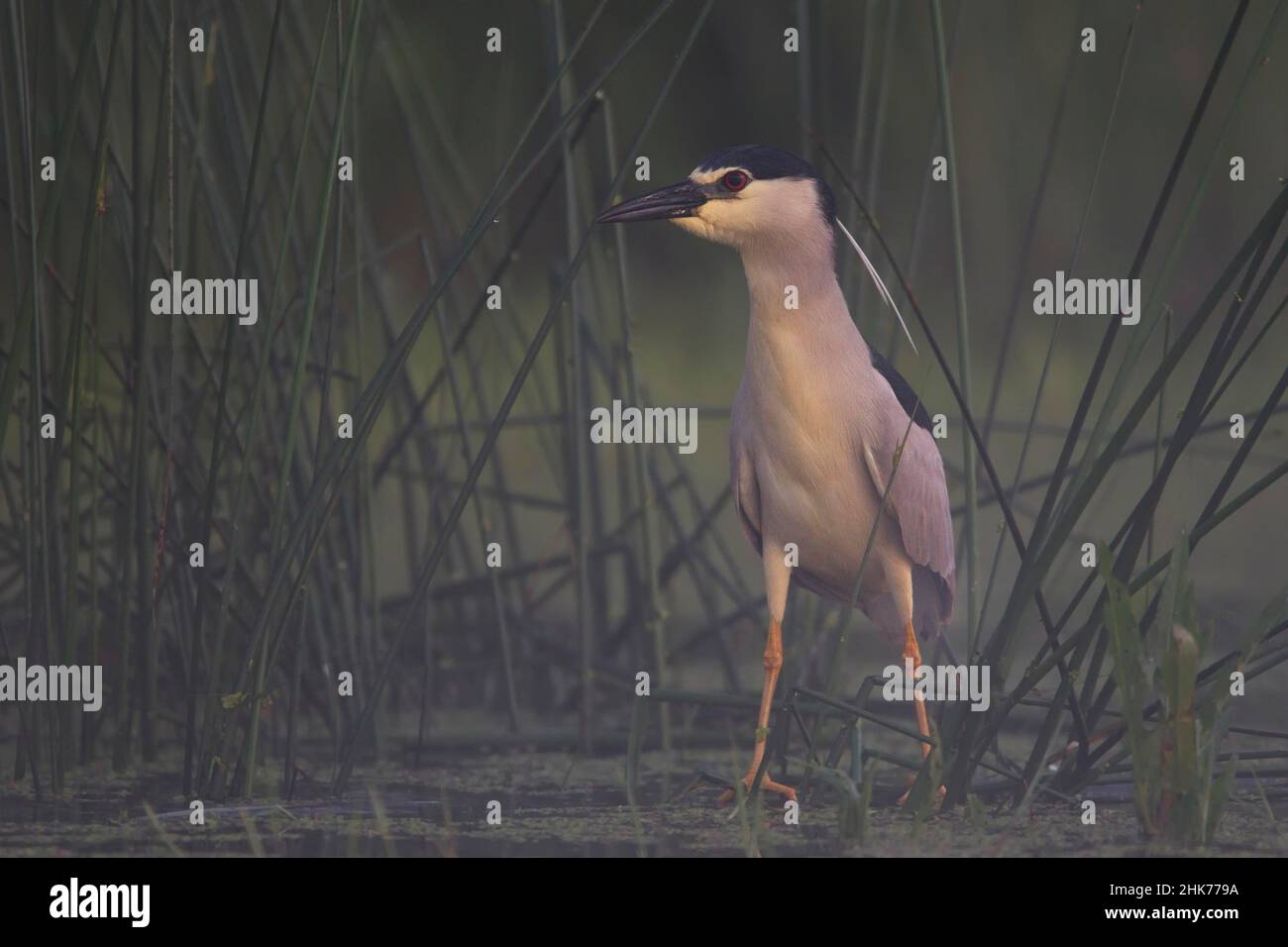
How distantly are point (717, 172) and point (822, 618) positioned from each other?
1192 millimetres

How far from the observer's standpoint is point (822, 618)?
3.91 meters

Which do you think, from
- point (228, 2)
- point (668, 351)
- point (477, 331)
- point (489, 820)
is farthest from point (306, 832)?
point (668, 351)

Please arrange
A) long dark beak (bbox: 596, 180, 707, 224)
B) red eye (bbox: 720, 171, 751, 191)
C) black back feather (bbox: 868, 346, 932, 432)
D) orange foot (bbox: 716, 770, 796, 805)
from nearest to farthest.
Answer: orange foot (bbox: 716, 770, 796, 805)
long dark beak (bbox: 596, 180, 707, 224)
red eye (bbox: 720, 171, 751, 191)
black back feather (bbox: 868, 346, 932, 432)

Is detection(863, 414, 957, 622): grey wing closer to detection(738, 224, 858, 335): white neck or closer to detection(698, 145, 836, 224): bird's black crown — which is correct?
detection(738, 224, 858, 335): white neck

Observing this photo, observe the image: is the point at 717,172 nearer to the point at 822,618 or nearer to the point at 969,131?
the point at 822,618

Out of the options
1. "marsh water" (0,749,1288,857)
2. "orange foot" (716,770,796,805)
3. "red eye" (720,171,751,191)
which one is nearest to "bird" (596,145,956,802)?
"red eye" (720,171,751,191)

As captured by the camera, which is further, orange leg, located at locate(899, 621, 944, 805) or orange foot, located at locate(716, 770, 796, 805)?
orange leg, located at locate(899, 621, 944, 805)

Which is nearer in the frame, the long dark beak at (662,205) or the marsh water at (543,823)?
the marsh water at (543,823)

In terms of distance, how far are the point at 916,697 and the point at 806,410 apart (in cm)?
56

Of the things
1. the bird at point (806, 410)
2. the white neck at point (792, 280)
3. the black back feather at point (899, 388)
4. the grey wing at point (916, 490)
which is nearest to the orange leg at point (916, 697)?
the bird at point (806, 410)

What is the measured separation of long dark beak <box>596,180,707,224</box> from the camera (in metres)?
2.95

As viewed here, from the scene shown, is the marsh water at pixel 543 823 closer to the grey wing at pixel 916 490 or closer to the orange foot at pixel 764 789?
the orange foot at pixel 764 789

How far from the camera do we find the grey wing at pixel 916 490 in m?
3.22

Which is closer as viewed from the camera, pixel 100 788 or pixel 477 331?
pixel 100 788
